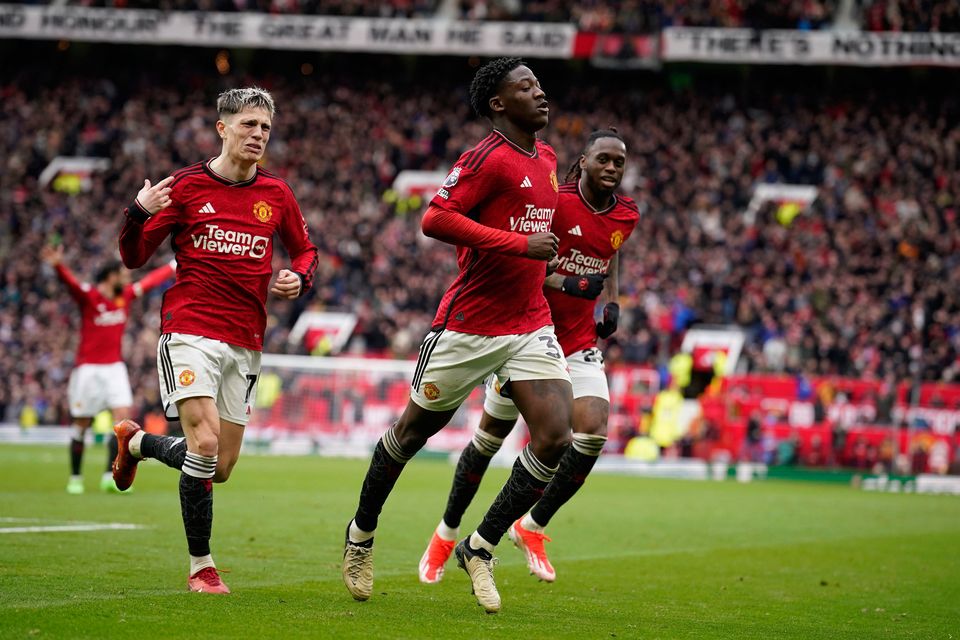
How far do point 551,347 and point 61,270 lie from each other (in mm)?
7902

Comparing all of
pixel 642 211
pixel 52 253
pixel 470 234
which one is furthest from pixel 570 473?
pixel 642 211

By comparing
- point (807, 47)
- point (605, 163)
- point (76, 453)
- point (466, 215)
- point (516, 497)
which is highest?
point (807, 47)

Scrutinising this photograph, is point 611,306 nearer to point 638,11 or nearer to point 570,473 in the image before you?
point 570,473

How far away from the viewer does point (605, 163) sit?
8.98 meters

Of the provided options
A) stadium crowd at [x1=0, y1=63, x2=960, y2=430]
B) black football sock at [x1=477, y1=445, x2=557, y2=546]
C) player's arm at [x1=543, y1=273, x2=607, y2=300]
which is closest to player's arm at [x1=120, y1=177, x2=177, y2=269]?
player's arm at [x1=543, y1=273, x2=607, y2=300]

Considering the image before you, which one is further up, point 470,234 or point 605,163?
point 605,163

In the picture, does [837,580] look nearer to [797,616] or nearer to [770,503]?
[797,616]

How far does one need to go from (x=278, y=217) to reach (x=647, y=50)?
106 feet

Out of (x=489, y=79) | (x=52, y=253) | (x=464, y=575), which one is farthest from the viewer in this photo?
(x=52, y=253)

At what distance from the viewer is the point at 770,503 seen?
1766cm

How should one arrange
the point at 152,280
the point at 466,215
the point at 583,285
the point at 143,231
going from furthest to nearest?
1. the point at 152,280
2. the point at 583,285
3. the point at 143,231
4. the point at 466,215

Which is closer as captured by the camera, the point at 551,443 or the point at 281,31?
the point at 551,443

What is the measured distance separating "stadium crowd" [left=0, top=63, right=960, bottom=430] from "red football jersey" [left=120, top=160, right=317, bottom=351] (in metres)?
21.5

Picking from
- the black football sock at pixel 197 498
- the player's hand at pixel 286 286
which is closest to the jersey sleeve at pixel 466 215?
the player's hand at pixel 286 286
